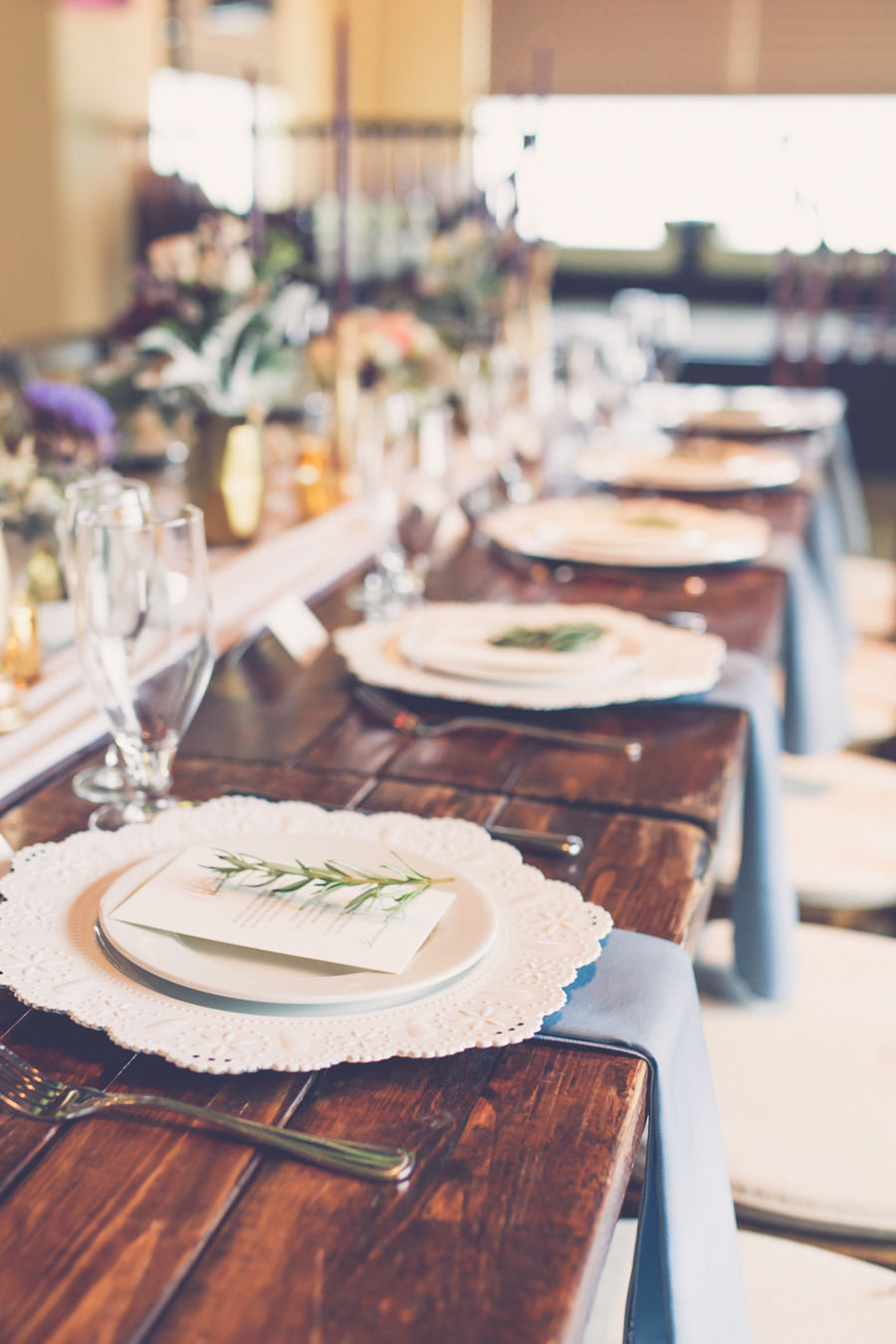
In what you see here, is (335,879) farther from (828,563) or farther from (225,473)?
(828,563)

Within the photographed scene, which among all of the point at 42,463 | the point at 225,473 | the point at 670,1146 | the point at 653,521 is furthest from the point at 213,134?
the point at 670,1146

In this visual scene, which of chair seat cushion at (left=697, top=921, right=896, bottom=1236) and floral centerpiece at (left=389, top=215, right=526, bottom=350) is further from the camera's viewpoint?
floral centerpiece at (left=389, top=215, right=526, bottom=350)

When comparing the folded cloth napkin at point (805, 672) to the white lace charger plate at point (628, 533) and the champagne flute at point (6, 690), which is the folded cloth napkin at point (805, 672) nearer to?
the white lace charger plate at point (628, 533)

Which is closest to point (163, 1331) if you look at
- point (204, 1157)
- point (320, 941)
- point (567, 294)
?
point (204, 1157)

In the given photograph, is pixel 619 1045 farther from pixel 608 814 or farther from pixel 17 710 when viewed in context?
pixel 17 710

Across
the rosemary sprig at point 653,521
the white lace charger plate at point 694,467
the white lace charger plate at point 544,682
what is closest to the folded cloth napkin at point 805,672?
the rosemary sprig at point 653,521

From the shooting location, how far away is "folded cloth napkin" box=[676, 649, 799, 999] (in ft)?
4.09

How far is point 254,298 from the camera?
5.21 ft

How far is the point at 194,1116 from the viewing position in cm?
59

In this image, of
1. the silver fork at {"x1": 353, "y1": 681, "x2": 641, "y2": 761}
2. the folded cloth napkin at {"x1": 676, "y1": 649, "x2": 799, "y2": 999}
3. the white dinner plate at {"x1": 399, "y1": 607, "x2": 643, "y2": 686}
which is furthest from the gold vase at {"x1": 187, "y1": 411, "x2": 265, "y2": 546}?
the folded cloth napkin at {"x1": 676, "y1": 649, "x2": 799, "y2": 999}

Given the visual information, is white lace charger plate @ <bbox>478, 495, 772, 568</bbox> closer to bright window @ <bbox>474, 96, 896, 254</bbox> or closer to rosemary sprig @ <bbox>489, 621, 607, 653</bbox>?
rosemary sprig @ <bbox>489, 621, 607, 653</bbox>

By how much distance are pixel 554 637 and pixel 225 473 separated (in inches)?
21.4

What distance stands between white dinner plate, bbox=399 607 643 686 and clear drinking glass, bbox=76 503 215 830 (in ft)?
1.15

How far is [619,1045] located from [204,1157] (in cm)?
21
